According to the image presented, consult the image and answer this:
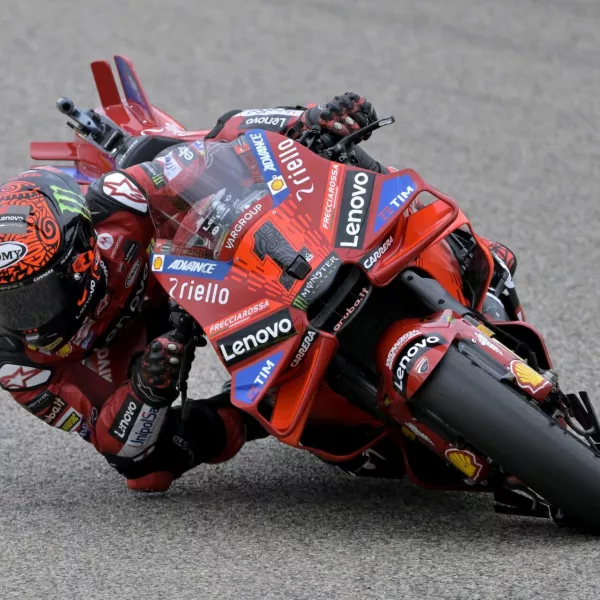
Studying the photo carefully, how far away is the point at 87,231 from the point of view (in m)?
4.47

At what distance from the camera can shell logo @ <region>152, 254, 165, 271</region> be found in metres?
4.23

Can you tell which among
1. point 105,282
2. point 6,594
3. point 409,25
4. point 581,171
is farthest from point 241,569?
point 409,25

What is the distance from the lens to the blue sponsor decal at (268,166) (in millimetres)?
4215

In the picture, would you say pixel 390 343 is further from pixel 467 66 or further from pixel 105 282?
pixel 467 66

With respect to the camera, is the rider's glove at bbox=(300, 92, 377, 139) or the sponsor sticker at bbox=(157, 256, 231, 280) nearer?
the sponsor sticker at bbox=(157, 256, 231, 280)

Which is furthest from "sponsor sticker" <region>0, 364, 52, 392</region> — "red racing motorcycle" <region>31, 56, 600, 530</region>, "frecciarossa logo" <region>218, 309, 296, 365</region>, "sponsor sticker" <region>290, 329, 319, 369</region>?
"sponsor sticker" <region>290, 329, 319, 369</region>

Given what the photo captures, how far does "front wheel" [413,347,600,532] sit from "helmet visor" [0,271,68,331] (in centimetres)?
134

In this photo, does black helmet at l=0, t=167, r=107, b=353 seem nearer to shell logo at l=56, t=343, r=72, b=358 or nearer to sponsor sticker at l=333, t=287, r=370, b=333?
shell logo at l=56, t=343, r=72, b=358

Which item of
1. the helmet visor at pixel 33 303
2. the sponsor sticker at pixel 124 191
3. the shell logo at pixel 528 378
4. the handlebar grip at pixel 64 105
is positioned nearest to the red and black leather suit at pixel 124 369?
the sponsor sticker at pixel 124 191

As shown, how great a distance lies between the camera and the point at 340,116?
4691mm

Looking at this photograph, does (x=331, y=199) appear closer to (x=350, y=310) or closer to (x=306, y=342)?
(x=350, y=310)

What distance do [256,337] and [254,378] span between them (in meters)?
0.12

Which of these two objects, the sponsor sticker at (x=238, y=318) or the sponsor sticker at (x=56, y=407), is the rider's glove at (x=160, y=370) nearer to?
the sponsor sticker at (x=238, y=318)

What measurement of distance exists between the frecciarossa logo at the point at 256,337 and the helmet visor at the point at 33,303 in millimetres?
664
